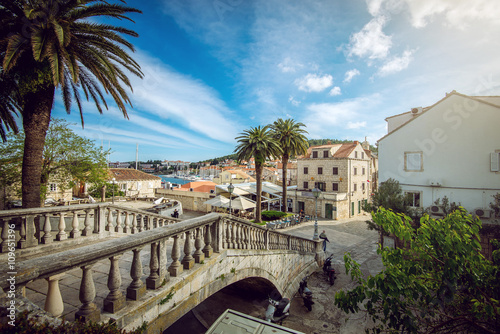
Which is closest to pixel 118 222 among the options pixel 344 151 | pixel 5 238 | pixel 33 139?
pixel 5 238

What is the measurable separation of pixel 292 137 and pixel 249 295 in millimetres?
21872

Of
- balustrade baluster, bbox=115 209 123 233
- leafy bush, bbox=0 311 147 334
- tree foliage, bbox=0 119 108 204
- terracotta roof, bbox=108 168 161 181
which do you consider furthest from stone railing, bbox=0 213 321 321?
terracotta roof, bbox=108 168 161 181

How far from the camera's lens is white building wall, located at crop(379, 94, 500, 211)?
46.7 feet

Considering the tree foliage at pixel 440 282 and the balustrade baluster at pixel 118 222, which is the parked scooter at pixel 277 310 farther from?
the balustrade baluster at pixel 118 222

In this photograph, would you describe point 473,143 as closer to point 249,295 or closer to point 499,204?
point 499,204

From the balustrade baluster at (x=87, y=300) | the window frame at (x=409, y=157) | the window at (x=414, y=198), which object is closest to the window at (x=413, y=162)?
the window frame at (x=409, y=157)

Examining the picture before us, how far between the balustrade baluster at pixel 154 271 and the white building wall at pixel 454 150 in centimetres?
1918

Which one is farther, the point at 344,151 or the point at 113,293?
A: the point at 344,151

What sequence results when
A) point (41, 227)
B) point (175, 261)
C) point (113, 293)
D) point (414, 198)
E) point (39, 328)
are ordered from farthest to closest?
1. point (414, 198)
2. point (41, 227)
3. point (175, 261)
4. point (113, 293)
5. point (39, 328)

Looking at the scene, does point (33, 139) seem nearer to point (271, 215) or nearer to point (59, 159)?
point (59, 159)

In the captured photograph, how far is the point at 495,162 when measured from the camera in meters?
14.0

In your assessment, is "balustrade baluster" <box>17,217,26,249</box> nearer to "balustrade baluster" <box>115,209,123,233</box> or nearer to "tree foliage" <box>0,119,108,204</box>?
"balustrade baluster" <box>115,209,123,233</box>

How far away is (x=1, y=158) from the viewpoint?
581 inches

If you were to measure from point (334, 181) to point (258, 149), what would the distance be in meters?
16.7
